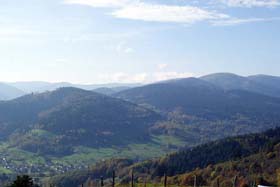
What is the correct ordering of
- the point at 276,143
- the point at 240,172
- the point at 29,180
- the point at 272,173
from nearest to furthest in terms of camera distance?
the point at 29,180 < the point at 272,173 < the point at 240,172 < the point at 276,143

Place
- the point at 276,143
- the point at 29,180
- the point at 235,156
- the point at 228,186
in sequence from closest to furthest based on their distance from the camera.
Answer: the point at 29,180, the point at 228,186, the point at 276,143, the point at 235,156

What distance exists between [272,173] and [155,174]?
56.5 m

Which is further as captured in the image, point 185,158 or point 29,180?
point 185,158

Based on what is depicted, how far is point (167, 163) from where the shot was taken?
197625 mm

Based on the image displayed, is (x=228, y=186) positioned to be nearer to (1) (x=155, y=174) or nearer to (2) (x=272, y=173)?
(2) (x=272, y=173)

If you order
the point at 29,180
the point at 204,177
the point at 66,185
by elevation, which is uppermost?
the point at 29,180

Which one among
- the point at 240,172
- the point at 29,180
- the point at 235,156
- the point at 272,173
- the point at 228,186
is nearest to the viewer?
the point at 29,180

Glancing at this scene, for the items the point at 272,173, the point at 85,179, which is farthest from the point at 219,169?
the point at 85,179

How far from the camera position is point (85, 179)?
196000 millimetres

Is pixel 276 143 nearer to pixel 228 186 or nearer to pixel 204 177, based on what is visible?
pixel 204 177

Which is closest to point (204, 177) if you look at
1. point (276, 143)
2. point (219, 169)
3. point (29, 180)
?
point (219, 169)

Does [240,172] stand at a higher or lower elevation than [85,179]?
higher

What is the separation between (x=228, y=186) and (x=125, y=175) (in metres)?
76.2

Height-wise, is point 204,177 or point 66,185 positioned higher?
point 204,177
